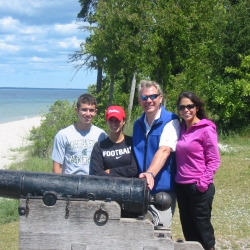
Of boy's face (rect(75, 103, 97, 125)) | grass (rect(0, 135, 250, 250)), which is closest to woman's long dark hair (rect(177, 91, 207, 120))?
boy's face (rect(75, 103, 97, 125))

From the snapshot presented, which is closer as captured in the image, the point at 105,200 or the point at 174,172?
the point at 105,200

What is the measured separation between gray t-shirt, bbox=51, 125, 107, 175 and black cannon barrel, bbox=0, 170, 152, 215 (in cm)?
59

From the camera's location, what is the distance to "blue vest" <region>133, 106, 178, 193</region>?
362 centimetres

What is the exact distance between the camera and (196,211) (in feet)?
12.7

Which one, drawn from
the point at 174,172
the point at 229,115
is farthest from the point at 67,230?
the point at 229,115

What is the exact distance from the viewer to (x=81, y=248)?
3139mm

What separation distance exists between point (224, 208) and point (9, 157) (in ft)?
47.4

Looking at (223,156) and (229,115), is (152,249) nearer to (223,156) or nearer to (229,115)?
(223,156)

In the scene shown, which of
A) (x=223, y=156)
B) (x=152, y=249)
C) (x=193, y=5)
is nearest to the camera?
(x=152, y=249)

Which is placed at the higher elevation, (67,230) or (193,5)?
(193,5)

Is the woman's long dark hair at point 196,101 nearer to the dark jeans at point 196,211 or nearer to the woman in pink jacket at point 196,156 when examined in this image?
the woman in pink jacket at point 196,156

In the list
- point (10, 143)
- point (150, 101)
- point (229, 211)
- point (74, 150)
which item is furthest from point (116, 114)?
point (10, 143)

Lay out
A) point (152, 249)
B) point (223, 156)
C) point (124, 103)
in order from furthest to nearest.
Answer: point (124, 103)
point (223, 156)
point (152, 249)

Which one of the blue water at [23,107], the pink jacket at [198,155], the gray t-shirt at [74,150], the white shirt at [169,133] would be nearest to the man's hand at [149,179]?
the white shirt at [169,133]
